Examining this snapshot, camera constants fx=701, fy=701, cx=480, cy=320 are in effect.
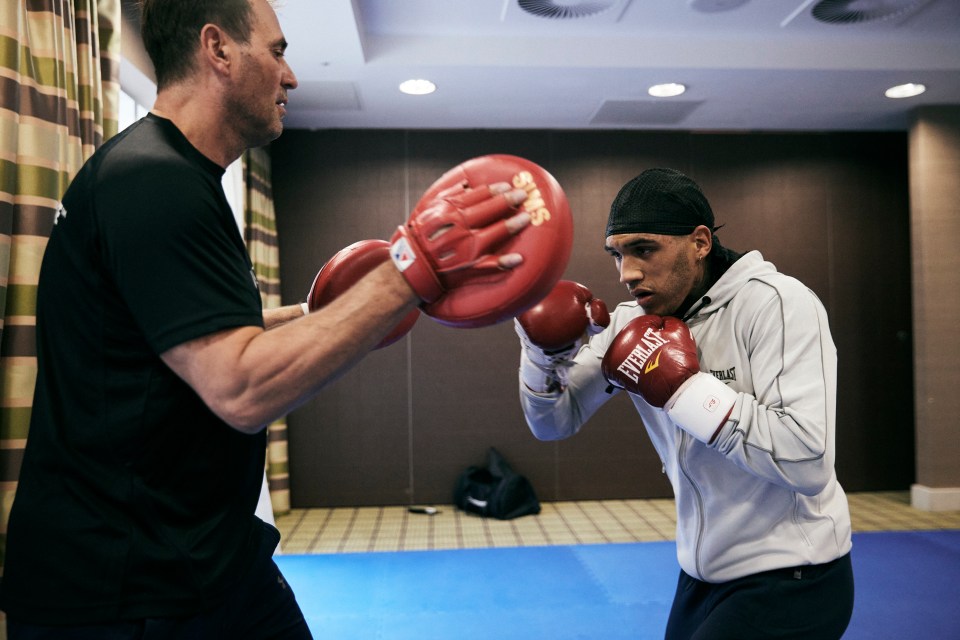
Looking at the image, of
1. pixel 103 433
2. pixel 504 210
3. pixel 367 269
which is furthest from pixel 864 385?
pixel 103 433

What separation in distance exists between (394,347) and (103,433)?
4026 mm

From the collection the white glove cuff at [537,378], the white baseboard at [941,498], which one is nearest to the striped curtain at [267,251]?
the white glove cuff at [537,378]

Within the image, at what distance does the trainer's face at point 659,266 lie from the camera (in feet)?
5.19

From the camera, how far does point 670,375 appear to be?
143 cm

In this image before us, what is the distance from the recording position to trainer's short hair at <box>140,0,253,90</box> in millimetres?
1083

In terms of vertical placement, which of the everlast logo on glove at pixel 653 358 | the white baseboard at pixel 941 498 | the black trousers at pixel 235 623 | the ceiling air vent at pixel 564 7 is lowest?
the white baseboard at pixel 941 498

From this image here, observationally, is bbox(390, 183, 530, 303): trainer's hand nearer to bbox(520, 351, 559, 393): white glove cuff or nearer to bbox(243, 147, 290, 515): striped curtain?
bbox(520, 351, 559, 393): white glove cuff

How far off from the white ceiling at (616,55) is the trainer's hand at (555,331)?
208 centimetres

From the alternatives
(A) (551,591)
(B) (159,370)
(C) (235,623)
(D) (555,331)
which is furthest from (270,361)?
(A) (551,591)

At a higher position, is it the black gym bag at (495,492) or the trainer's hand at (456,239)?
the trainer's hand at (456,239)

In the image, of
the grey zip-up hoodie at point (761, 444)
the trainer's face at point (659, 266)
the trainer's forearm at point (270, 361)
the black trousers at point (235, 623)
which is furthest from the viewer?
the trainer's face at point (659, 266)

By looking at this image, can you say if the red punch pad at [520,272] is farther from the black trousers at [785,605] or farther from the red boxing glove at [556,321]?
the black trousers at [785,605]

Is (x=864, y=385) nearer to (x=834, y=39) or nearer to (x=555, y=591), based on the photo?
(x=834, y=39)

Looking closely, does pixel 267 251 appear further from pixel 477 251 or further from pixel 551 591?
pixel 477 251
